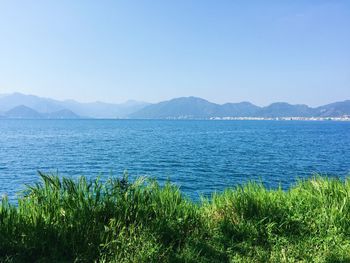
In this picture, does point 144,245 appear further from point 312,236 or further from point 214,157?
point 214,157

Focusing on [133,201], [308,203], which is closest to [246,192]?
[308,203]

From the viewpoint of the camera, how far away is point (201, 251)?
5.19m

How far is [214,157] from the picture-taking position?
3994 centimetres

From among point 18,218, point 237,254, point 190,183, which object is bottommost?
point 190,183

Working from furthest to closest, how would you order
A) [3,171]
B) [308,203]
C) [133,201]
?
[3,171]
[308,203]
[133,201]

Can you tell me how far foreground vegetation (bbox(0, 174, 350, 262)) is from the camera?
4996 millimetres

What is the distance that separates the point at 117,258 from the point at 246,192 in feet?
11.5

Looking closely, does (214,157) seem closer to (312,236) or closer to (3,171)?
(3,171)

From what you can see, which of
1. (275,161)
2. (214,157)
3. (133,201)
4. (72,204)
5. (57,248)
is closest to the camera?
(57,248)

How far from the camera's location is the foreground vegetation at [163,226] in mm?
4996

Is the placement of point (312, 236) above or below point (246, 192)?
below

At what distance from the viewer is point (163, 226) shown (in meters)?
5.68

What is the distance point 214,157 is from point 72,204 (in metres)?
34.9

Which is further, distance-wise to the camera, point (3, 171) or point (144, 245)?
point (3, 171)
